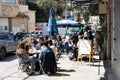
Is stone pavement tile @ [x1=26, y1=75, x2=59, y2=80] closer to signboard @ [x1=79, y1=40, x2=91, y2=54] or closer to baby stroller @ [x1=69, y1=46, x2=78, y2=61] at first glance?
signboard @ [x1=79, y1=40, x2=91, y2=54]

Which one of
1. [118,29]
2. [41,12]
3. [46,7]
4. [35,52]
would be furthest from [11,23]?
[118,29]

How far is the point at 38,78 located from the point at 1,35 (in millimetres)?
10970

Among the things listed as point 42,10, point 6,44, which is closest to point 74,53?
point 6,44

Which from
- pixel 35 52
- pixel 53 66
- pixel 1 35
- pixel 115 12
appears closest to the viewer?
pixel 115 12

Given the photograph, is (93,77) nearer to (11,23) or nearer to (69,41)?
(69,41)

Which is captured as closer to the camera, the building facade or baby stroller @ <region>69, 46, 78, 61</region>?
baby stroller @ <region>69, 46, 78, 61</region>

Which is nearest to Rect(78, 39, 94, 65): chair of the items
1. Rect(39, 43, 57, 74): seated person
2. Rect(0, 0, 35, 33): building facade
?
Rect(39, 43, 57, 74): seated person

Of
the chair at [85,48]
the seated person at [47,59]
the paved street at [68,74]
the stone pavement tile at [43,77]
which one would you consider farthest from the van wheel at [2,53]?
the stone pavement tile at [43,77]

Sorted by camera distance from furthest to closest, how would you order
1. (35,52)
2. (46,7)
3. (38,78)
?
(46,7) → (35,52) → (38,78)

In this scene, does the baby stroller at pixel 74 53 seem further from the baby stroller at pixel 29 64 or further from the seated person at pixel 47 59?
the seated person at pixel 47 59

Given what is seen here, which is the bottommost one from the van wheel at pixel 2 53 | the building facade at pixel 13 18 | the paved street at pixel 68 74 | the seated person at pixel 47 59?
the paved street at pixel 68 74

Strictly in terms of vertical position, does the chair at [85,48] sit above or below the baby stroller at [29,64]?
above

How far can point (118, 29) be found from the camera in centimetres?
1057

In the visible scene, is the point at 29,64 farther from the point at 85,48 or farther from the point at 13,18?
the point at 13,18
